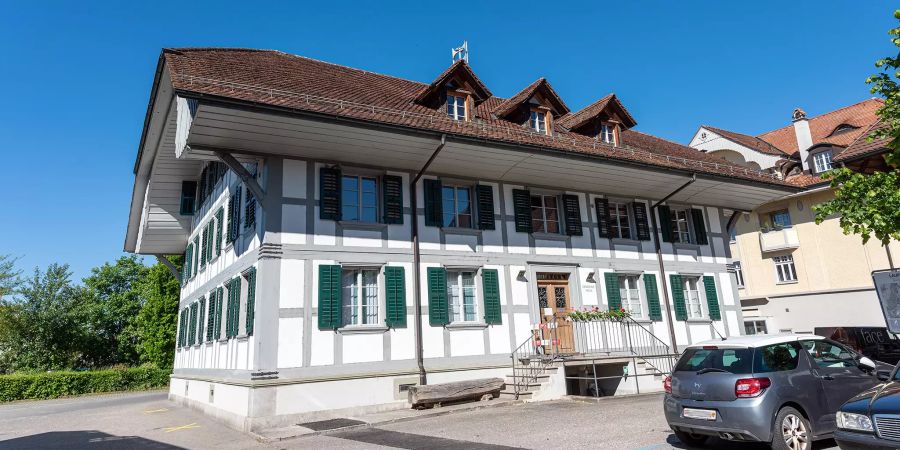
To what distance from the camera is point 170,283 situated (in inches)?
1373

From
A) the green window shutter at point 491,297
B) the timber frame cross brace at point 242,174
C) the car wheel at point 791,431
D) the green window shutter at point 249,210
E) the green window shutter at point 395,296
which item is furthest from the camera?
the green window shutter at point 491,297

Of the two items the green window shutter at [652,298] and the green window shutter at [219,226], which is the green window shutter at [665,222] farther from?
the green window shutter at [219,226]

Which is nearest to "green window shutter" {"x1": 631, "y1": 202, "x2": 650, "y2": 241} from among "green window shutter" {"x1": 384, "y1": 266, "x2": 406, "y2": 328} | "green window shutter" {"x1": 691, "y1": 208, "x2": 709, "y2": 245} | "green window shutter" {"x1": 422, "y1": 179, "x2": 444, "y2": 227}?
"green window shutter" {"x1": 691, "y1": 208, "x2": 709, "y2": 245}

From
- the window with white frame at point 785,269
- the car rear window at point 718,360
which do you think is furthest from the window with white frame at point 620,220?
the window with white frame at point 785,269

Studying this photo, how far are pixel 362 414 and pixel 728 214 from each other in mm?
15717

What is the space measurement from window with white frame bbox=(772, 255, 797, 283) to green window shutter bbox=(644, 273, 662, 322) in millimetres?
17124

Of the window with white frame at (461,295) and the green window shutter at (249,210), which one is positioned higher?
the green window shutter at (249,210)

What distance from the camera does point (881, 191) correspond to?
933 centimetres

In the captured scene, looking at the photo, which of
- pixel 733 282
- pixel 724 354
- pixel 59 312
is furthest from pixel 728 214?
pixel 59 312

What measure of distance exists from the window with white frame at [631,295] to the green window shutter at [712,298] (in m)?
2.97

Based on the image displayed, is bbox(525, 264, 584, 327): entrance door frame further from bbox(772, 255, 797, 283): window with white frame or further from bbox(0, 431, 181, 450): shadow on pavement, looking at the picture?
bbox(772, 255, 797, 283): window with white frame

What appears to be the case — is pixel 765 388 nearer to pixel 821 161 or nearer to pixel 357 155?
pixel 357 155

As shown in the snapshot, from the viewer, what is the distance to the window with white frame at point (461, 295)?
47.9 feet

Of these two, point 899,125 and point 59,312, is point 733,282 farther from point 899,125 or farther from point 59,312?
point 59,312
